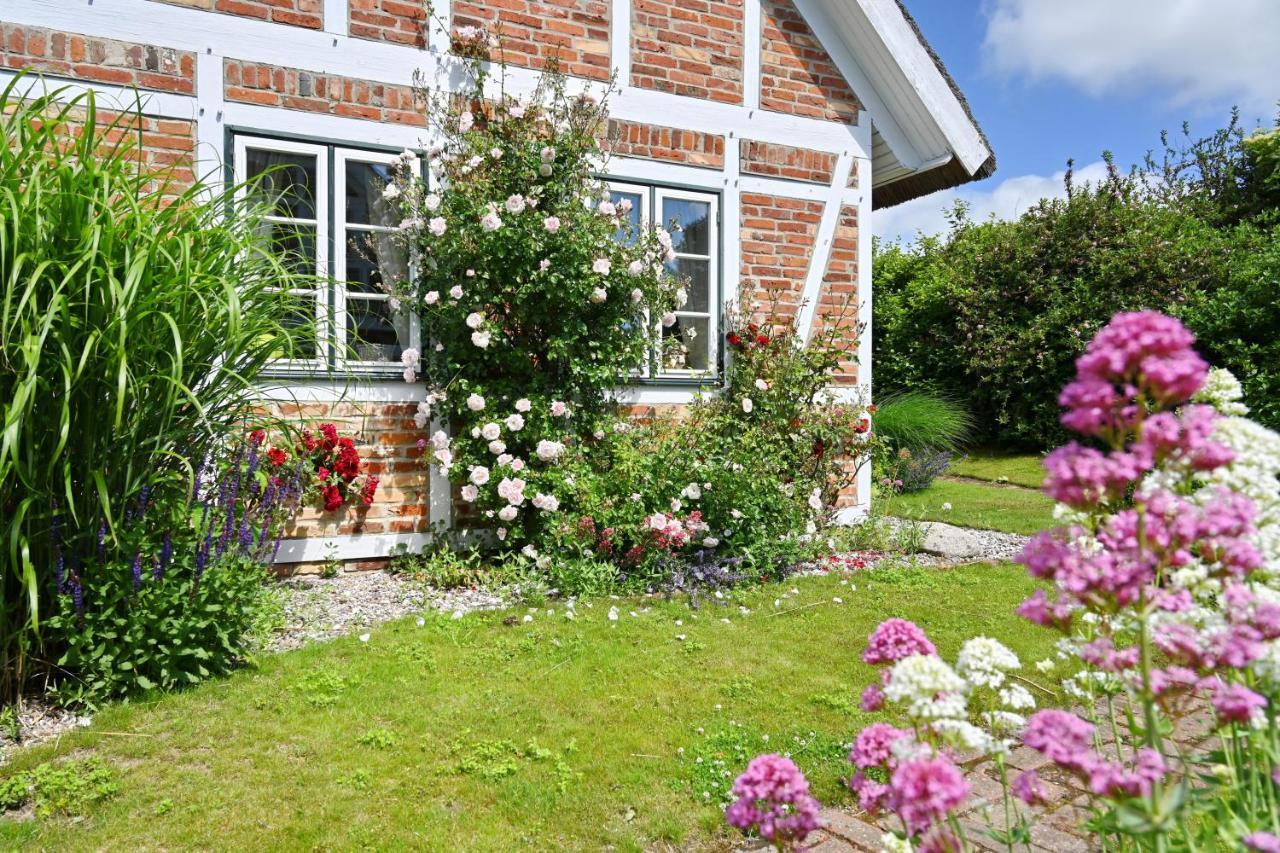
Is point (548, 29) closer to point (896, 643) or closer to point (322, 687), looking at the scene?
point (322, 687)

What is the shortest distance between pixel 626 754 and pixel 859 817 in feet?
2.60

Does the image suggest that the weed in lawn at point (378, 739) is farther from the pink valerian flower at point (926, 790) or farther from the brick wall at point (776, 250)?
the brick wall at point (776, 250)

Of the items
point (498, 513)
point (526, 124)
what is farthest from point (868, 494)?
point (526, 124)

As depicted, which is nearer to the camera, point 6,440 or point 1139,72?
point 6,440

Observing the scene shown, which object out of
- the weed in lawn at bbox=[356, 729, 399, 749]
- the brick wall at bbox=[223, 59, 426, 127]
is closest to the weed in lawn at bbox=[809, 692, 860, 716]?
the weed in lawn at bbox=[356, 729, 399, 749]

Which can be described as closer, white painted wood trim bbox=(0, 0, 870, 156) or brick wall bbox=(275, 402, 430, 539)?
white painted wood trim bbox=(0, 0, 870, 156)

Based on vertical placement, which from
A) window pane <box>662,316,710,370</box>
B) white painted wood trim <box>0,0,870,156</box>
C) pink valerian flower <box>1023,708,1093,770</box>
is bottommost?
pink valerian flower <box>1023,708,1093,770</box>

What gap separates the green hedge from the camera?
9.59m

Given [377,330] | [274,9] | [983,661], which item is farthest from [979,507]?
[983,661]

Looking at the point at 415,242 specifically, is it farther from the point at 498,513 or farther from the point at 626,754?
the point at 626,754

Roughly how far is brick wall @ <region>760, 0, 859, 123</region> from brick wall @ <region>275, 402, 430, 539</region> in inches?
148

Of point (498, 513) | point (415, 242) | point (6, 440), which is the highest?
point (415, 242)

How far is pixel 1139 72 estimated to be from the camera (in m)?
47.1

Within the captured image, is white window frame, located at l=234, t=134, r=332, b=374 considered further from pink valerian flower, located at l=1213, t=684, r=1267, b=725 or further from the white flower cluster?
pink valerian flower, located at l=1213, t=684, r=1267, b=725
